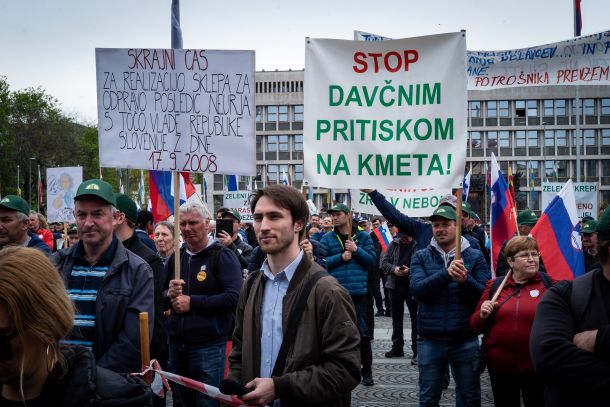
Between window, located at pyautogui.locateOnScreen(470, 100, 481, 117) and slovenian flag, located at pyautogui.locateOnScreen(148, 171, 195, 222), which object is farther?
window, located at pyautogui.locateOnScreen(470, 100, 481, 117)

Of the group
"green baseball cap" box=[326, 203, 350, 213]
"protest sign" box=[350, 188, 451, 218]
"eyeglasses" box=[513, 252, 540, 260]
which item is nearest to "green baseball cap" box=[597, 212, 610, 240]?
"eyeglasses" box=[513, 252, 540, 260]

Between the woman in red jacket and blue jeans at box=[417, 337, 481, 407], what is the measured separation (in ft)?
1.10

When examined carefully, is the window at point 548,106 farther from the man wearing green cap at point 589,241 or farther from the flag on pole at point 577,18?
the man wearing green cap at point 589,241

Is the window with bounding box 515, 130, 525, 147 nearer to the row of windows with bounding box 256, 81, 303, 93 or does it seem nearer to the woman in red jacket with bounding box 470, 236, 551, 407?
the row of windows with bounding box 256, 81, 303, 93

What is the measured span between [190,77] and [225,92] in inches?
12.3

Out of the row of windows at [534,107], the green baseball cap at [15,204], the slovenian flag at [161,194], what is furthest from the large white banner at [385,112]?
the row of windows at [534,107]

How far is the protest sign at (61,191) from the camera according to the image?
14664mm

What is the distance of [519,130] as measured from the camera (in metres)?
85.8

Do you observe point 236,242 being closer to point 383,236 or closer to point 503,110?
point 383,236

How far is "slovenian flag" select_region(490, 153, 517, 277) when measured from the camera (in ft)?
22.4

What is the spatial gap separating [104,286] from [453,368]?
3.10 m

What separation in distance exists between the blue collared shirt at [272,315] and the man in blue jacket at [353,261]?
195 inches

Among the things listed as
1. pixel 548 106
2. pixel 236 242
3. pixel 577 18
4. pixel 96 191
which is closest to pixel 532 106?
pixel 548 106

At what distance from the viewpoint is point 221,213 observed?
32.3 feet
